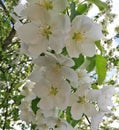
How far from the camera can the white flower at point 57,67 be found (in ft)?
3.56

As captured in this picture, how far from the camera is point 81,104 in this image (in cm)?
120

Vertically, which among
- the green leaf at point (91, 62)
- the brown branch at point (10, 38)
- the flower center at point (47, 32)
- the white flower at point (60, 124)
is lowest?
the white flower at point (60, 124)

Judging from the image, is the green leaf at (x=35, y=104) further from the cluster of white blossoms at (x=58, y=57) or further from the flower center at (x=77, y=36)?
the flower center at (x=77, y=36)

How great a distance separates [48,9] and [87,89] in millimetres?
293

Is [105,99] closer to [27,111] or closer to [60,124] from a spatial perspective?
[60,124]

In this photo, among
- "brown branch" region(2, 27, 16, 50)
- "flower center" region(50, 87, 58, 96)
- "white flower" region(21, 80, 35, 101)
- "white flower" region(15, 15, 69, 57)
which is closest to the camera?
"white flower" region(15, 15, 69, 57)

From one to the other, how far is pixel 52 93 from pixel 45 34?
20 cm

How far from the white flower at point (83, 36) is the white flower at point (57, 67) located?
0.11 feet

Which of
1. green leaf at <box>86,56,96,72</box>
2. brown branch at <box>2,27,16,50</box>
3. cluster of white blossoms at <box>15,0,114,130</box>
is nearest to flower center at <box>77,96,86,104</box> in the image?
cluster of white blossoms at <box>15,0,114,130</box>

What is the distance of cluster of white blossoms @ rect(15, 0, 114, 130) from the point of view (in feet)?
3.41

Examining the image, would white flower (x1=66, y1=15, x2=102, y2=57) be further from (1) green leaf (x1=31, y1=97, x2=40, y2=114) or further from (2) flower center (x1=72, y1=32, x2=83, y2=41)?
(1) green leaf (x1=31, y1=97, x2=40, y2=114)

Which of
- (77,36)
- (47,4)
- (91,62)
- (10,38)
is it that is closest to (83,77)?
(91,62)

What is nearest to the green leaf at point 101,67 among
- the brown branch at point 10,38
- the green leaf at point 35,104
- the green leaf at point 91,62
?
the green leaf at point 91,62

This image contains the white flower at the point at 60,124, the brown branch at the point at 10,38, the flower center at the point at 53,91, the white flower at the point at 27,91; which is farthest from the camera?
the brown branch at the point at 10,38
